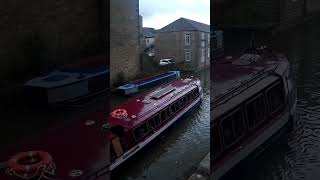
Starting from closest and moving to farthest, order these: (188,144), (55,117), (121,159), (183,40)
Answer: (55,117), (183,40), (121,159), (188,144)

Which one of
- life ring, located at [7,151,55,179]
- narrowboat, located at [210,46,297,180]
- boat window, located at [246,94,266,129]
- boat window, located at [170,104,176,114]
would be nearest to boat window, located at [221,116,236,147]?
narrowboat, located at [210,46,297,180]

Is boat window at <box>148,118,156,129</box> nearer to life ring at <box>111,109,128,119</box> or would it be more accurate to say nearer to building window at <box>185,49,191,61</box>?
life ring at <box>111,109,128,119</box>

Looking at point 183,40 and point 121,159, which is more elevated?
point 183,40

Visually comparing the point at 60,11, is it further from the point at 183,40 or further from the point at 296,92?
the point at 183,40

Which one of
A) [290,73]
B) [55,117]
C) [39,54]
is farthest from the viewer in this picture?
[290,73]

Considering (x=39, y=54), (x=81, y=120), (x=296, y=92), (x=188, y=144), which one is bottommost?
(x=188, y=144)

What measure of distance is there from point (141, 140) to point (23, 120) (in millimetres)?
3396

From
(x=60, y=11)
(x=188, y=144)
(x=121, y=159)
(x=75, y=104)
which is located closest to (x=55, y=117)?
(x=75, y=104)

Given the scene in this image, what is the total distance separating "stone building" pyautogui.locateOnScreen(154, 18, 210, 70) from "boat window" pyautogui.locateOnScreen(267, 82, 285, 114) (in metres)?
0.85

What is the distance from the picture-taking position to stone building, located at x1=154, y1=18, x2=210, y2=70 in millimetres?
2928

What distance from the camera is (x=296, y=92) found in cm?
195

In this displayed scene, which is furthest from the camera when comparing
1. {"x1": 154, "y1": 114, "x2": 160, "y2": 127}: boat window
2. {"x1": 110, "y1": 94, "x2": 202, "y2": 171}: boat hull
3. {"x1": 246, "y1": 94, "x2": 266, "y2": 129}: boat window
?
{"x1": 154, "y1": 114, "x2": 160, "y2": 127}: boat window

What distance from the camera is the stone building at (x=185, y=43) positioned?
293 cm

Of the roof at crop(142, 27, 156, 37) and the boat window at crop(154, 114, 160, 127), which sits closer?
the roof at crop(142, 27, 156, 37)
